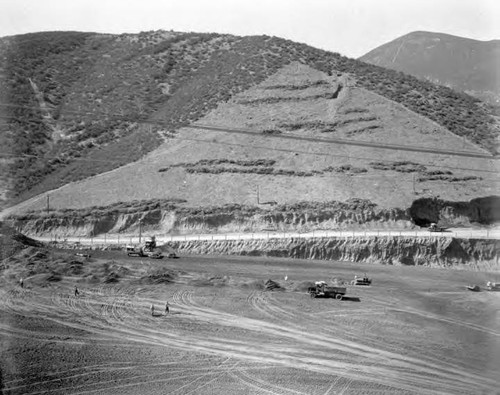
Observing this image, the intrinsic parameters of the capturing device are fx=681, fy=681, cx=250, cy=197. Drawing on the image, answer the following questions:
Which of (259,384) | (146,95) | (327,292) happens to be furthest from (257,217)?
(146,95)

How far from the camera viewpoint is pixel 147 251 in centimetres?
4975

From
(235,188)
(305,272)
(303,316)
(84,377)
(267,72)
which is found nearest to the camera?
(84,377)

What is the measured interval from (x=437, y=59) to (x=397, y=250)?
12486 cm

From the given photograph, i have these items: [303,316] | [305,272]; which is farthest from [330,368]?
[305,272]

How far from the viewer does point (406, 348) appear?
26.5 metres

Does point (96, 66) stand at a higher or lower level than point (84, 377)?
higher

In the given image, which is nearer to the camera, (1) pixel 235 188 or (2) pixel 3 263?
(2) pixel 3 263

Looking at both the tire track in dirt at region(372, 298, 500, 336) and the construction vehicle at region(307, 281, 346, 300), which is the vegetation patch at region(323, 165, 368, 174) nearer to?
the construction vehicle at region(307, 281, 346, 300)

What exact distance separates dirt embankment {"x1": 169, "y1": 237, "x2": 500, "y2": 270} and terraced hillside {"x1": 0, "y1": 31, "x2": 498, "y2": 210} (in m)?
15.2

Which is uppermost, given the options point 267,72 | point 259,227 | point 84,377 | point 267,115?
point 267,72

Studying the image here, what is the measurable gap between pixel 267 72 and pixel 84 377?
72.1 meters

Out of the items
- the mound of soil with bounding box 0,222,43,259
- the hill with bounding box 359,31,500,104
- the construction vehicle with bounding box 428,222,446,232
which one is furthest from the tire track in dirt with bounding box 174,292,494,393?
the hill with bounding box 359,31,500,104

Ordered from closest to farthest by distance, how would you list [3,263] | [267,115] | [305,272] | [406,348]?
[406,348]
[3,263]
[305,272]
[267,115]

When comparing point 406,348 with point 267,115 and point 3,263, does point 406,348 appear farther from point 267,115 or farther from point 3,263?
point 267,115
